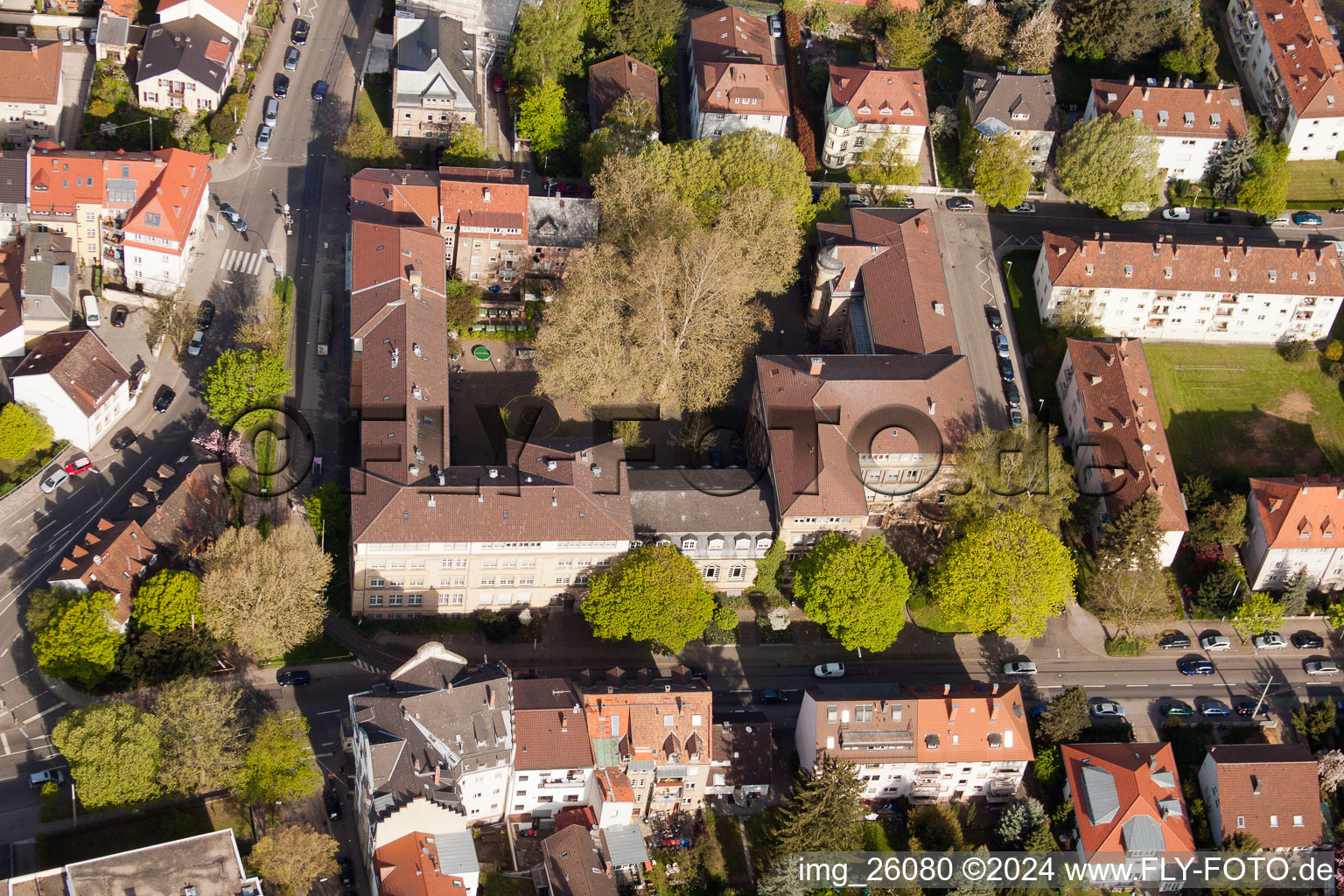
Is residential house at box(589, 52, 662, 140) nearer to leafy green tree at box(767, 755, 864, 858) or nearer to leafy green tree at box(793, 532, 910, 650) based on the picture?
leafy green tree at box(793, 532, 910, 650)

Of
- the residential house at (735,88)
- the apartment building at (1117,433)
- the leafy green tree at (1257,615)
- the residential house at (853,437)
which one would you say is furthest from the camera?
the residential house at (735,88)

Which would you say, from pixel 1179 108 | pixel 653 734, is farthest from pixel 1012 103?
pixel 653 734

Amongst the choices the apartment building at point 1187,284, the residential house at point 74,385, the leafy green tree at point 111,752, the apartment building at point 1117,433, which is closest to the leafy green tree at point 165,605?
the leafy green tree at point 111,752

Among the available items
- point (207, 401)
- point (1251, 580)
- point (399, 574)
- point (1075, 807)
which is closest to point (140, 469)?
point (207, 401)

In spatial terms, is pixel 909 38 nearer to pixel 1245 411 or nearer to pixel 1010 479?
pixel 1245 411

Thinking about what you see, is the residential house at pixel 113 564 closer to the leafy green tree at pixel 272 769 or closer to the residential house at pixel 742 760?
the leafy green tree at pixel 272 769
